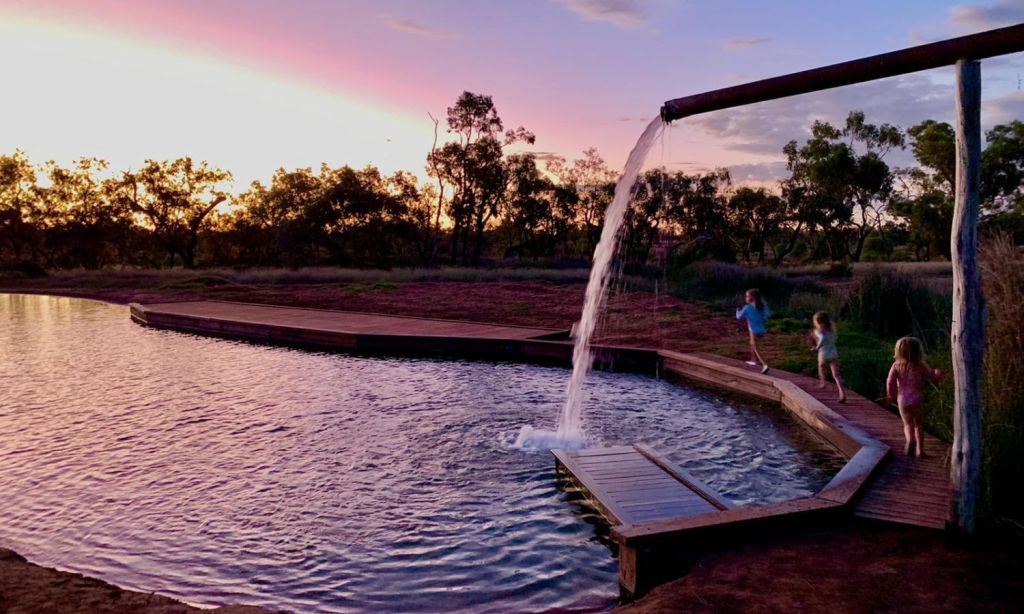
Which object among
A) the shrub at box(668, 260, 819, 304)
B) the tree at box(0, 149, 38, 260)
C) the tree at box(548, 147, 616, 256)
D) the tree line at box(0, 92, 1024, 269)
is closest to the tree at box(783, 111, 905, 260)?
the tree line at box(0, 92, 1024, 269)

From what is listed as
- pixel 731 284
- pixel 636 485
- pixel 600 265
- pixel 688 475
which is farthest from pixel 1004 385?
pixel 731 284

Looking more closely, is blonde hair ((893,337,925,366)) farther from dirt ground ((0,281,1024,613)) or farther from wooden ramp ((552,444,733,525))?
wooden ramp ((552,444,733,525))

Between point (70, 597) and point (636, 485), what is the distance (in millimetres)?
3792

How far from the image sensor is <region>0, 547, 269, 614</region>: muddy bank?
379 cm

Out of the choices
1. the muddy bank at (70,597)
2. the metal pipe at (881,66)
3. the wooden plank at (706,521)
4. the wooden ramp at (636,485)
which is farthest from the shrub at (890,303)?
the muddy bank at (70,597)

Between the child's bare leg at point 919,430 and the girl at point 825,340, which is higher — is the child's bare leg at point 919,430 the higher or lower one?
the lower one

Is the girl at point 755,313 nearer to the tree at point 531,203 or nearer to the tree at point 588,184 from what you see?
the tree at point 531,203

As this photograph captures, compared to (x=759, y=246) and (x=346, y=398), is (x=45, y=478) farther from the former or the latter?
(x=759, y=246)

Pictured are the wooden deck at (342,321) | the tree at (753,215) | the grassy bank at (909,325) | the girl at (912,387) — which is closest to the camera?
the grassy bank at (909,325)

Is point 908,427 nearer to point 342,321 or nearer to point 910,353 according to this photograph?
point 910,353

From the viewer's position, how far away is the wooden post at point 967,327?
4246 millimetres

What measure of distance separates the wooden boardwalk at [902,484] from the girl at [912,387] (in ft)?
0.50

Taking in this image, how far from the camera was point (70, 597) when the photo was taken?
396cm

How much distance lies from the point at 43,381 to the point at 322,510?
24.6 feet
